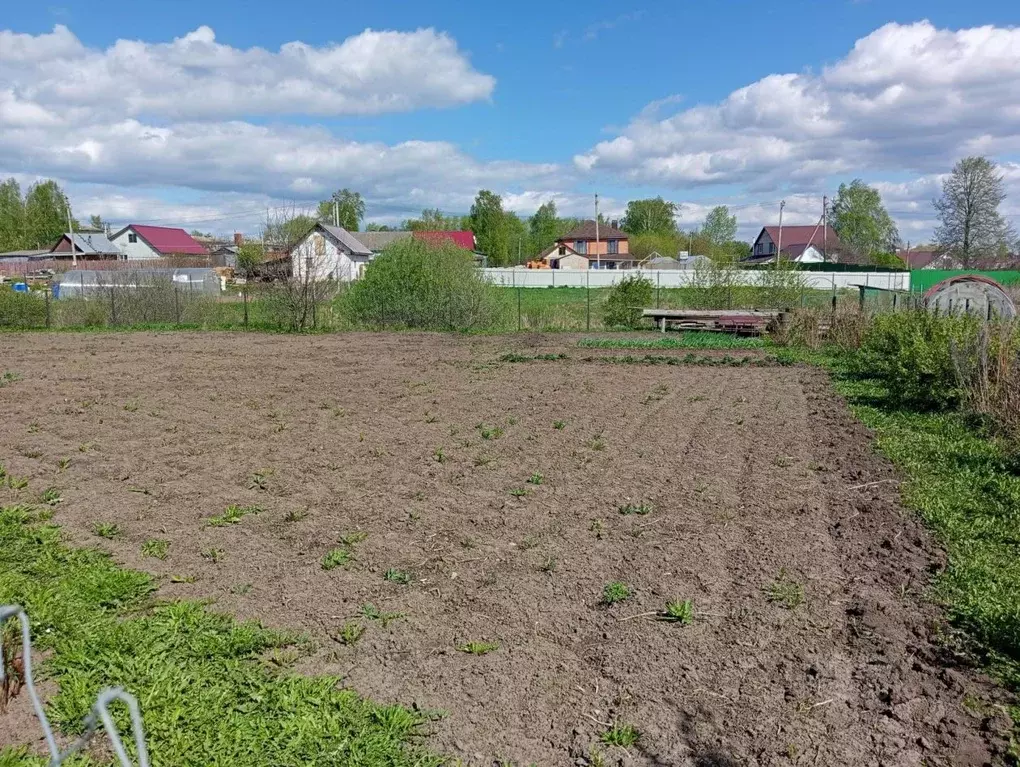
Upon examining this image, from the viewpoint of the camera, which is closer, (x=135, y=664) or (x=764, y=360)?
(x=135, y=664)

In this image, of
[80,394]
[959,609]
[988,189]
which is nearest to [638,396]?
[959,609]

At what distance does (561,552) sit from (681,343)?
15282 mm

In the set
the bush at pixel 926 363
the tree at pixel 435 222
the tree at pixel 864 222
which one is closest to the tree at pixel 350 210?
the tree at pixel 435 222

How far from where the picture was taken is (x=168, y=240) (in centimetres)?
7338

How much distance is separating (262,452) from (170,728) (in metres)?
5.20

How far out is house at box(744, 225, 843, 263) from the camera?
75.4 m

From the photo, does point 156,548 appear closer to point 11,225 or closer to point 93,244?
point 93,244

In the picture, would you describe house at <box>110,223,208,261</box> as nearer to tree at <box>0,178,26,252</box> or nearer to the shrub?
tree at <box>0,178,26,252</box>

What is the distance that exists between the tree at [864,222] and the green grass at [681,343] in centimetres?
6224

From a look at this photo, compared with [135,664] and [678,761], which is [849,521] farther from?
[135,664]

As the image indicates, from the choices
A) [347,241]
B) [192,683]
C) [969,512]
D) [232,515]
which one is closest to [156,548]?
[232,515]

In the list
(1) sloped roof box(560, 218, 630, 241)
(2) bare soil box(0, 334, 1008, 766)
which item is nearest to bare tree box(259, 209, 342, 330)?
(2) bare soil box(0, 334, 1008, 766)

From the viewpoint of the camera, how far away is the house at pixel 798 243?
247 ft

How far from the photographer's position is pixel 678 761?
329 cm
